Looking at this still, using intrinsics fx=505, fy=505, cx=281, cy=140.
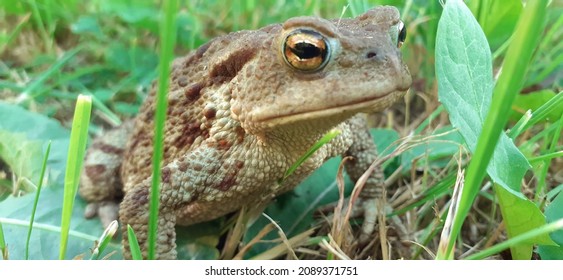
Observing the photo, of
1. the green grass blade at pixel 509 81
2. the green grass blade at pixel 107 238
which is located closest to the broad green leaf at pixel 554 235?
the green grass blade at pixel 509 81

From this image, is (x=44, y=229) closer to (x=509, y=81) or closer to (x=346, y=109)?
(x=346, y=109)

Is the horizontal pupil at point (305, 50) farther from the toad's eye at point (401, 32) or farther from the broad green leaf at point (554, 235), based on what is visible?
the broad green leaf at point (554, 235)

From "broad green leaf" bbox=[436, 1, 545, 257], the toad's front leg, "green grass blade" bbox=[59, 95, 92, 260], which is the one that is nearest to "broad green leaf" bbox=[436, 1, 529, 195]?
"broad green leaf" bbox=[436, 1, 545, 257]

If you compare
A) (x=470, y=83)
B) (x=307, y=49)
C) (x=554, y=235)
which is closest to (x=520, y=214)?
(x=554, y=235)

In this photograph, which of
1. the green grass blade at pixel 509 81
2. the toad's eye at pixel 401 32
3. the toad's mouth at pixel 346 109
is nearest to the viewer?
the green grass blade at pixel 509 81

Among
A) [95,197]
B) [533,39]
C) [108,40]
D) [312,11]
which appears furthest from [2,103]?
[533,39]

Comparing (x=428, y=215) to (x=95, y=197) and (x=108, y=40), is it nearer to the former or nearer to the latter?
(x=95, y=197)
